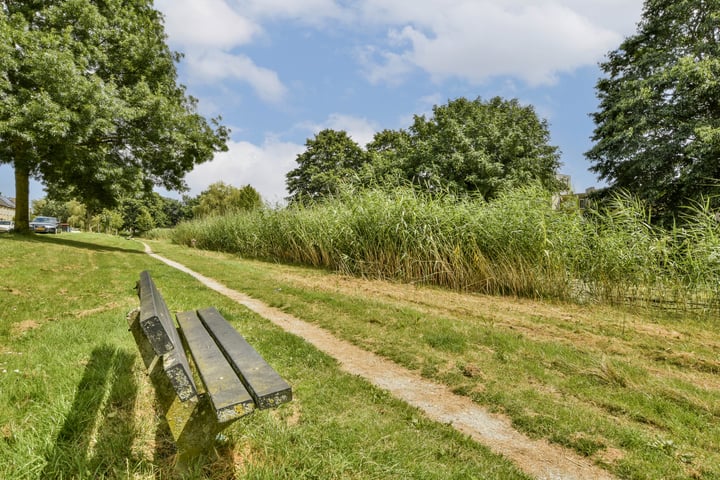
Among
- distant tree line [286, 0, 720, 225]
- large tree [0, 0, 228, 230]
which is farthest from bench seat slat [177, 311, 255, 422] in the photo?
large tree [0, 0, 228, 230]

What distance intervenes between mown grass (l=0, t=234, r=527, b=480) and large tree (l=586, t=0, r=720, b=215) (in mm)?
17164

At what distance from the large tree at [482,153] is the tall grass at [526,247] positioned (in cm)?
1310

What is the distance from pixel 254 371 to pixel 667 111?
70.6ft

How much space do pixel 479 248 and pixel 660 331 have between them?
133 inches

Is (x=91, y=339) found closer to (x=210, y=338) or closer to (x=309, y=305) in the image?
(x=210, y=338)

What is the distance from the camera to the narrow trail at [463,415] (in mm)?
2090

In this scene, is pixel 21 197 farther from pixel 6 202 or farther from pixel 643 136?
pixel 6 202

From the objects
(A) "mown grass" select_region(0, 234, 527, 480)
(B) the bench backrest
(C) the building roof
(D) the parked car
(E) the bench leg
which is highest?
(C) the building roof

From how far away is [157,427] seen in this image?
2131mm

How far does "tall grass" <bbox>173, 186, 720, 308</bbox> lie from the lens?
6.15 meters

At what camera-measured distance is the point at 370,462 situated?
6.31 ft

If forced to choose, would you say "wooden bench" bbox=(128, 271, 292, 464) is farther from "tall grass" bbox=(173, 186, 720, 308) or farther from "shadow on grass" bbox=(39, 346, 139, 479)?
"tall grass" bbox=(173, 186, 720, 308)

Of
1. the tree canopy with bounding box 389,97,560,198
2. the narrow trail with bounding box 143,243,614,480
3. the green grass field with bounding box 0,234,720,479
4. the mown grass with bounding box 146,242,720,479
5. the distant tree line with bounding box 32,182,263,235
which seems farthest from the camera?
the distant tree line with bounding box 32,182,263,235

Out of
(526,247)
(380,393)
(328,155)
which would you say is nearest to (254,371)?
(380,393)
